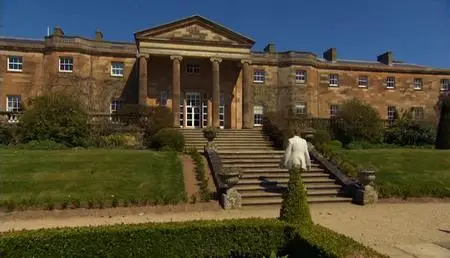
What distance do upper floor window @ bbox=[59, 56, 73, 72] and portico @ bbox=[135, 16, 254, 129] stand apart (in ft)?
21.1

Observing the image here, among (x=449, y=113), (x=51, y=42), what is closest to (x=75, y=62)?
(x=51, y=42)

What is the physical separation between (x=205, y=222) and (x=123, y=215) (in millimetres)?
5182

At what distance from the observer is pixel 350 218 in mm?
11055

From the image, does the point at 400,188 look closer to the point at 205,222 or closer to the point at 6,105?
the point at 205,222

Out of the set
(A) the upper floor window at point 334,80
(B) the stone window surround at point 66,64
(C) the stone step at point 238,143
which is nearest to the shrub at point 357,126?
(C) the stone step at point 238,143

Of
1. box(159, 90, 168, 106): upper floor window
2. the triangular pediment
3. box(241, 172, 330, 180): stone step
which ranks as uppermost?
the triangular pediment

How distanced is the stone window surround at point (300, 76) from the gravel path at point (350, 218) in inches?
921

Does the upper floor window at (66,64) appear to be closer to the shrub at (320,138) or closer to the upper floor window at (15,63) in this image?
the upper floor window at (15,63)

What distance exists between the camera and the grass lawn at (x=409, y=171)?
14.5 m

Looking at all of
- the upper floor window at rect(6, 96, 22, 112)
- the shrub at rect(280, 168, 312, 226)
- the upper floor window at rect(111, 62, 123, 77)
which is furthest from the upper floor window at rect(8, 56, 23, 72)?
the shrub at rect(280, 168, 312, 226)

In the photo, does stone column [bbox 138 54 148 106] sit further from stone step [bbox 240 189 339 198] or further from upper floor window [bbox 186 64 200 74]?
stone step [bbox 240 189 339 198]

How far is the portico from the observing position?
93.8 ft

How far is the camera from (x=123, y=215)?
37.1ft

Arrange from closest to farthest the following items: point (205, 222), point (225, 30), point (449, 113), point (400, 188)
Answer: point (205, 222) < point (400, 188) < point (449, 113) < point (225, 30)
